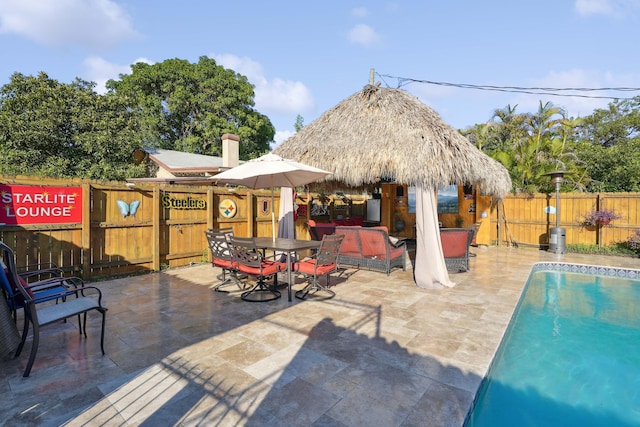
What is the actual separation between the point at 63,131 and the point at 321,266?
17.3 m

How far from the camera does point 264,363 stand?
3047 millimetres

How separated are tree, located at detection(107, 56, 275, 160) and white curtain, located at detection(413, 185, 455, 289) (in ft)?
75.9

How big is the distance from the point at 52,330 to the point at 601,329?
24.6ft

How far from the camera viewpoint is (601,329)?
15.5 feet

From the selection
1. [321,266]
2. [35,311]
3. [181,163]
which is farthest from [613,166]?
[181,163]

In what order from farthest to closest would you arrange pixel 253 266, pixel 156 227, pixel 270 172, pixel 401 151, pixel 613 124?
pixel 613 124
pixel 156 227
pixel 401 151
pixel 270 172
pixel 253 266

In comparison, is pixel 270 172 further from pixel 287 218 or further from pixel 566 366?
pixel 566 366

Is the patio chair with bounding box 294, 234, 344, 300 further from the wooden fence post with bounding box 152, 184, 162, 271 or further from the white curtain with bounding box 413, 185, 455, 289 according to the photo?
the wooden fence post with bounding box 152, 184, 162, 271

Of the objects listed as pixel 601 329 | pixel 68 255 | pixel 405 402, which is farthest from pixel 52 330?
pixel 601 329

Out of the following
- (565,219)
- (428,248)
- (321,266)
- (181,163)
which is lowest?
(321,266)

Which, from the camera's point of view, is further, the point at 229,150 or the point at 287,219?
the point at 229,150

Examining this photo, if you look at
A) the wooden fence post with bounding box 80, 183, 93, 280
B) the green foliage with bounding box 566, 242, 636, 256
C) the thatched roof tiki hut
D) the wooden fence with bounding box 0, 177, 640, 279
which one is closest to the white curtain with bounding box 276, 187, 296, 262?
the wooden fence with bounding box 0, 177, 640, 279

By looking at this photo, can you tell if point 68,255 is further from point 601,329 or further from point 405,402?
point 601,329

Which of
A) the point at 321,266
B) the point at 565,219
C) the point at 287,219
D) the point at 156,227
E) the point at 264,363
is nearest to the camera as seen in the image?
the point at 264,363
